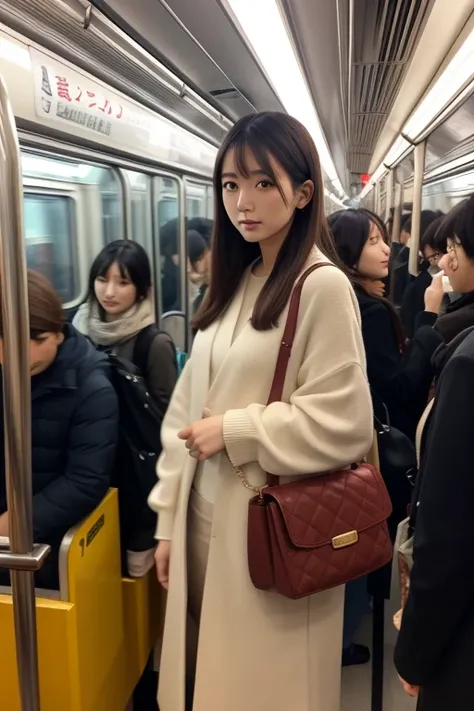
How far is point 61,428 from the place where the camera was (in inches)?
63.4

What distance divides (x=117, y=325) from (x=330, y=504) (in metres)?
1.27

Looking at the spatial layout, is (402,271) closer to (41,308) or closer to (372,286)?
(372,286)

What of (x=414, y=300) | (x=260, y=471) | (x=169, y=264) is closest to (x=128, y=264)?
(x=260, y=471)

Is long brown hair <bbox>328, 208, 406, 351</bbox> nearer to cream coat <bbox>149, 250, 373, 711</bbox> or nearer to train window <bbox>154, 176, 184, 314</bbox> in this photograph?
cream coat <bbox>149, 250, 373, 711</bbox>

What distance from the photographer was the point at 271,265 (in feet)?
4.52

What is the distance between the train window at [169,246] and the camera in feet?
13.0

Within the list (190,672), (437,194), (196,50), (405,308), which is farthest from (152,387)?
(437,194)

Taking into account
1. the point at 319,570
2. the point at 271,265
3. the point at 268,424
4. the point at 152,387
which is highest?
the point at 271,265

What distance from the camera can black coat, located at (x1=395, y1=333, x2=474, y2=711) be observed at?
0.90 m

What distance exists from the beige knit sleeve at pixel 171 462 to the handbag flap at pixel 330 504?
0.28 m

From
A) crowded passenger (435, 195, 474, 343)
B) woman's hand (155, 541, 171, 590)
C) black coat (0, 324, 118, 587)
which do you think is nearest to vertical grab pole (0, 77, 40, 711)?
woman's hand (155, 541, 171, 590)

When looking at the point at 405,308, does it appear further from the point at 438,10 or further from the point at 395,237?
the point at 395,237

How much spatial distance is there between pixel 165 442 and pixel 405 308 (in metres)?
3.03

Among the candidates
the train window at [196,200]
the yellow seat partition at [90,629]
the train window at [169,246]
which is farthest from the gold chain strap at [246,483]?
the train window at [196,200]
